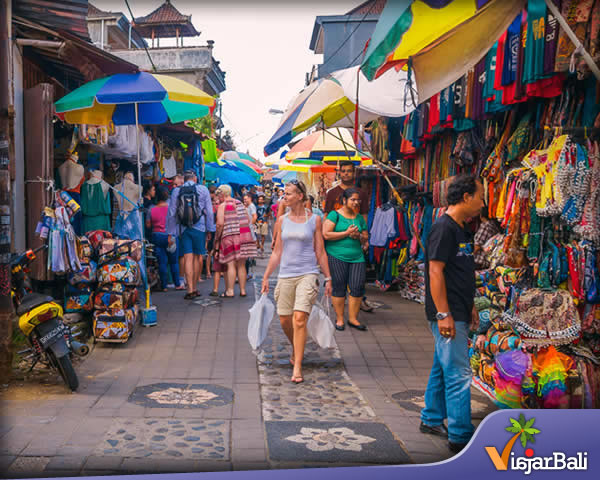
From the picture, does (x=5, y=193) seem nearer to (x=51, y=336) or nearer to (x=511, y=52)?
(x=51, y=336)

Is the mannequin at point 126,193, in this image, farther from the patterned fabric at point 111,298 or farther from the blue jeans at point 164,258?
the patterned fabric at point 111,298

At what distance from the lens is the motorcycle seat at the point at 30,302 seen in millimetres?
5031

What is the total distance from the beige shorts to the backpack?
12.2ft

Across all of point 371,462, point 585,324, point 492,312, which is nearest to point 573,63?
point 585,324

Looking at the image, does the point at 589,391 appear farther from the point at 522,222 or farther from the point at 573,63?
the point at 573,63

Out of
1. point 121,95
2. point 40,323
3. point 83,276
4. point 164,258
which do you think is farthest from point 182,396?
point 164,258

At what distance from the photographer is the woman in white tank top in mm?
5828

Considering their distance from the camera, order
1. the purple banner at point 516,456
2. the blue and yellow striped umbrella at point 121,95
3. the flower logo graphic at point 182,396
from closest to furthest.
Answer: the purple banner at point 516,456 < the flower logo graphic at point 182,396 < the blue and yellow striped umbrella at point 121,95

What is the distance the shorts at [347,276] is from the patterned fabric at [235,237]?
2548mm

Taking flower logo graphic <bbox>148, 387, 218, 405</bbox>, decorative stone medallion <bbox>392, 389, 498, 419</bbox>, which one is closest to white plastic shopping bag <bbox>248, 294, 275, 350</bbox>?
flower logo graphic <bbox>148, 387, 218, 405</bbox>

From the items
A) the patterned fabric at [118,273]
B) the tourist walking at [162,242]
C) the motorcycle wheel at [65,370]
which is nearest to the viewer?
the motorcycle wheel at [65,370]

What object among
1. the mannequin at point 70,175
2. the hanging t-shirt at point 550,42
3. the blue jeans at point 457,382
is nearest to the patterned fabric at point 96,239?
the mannequin at point 70,175

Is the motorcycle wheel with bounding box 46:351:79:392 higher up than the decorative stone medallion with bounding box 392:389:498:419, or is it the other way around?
the motorcycle wheel with bounding box 46:351:79:392

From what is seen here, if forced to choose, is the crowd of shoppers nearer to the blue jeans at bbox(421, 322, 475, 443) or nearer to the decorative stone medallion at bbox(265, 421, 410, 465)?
the blue jeans at bbox(421, 322, 475, 443)
